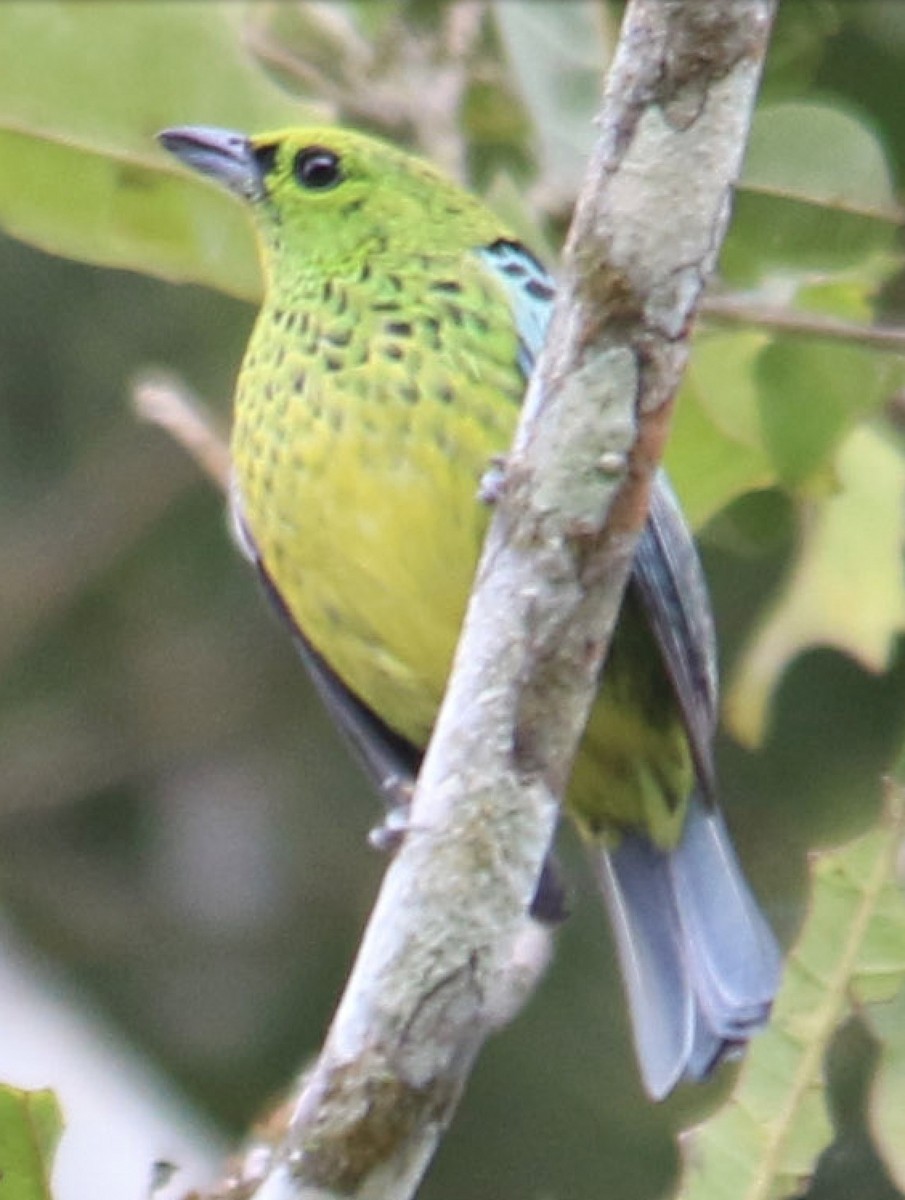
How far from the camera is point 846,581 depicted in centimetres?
383

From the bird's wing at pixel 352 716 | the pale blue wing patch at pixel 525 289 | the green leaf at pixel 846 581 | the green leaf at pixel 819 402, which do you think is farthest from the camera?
the green leaf at pixel 846 581

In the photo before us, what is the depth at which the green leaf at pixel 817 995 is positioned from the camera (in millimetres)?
2547

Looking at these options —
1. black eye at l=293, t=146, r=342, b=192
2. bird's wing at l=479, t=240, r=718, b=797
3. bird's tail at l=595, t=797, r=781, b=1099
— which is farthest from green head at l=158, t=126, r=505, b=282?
bird's tail at l=595, t=797, r=781, b=1099

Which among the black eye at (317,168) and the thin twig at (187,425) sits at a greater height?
the black eye at (317,168)

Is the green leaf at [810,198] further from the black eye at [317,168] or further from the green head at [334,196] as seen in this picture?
the black eye at [317,168]

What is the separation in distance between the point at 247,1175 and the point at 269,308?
1.29 m

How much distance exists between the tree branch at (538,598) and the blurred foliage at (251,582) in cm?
39

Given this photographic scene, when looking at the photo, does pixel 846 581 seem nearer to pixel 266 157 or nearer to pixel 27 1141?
pixel 266 157

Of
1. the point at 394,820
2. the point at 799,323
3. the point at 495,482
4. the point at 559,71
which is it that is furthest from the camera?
the point at 559,71

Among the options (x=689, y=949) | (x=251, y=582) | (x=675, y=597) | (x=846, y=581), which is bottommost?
(x=251, y=582)

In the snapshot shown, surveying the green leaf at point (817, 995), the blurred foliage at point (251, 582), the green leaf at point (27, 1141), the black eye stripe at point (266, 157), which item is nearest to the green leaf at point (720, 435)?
the blurred foliage at point (251, 582)

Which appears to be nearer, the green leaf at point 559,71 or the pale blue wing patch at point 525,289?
the pale blue wing patch at point 525,289

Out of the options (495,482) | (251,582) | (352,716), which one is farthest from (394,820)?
(251,582)

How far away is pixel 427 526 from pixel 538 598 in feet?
2.47
